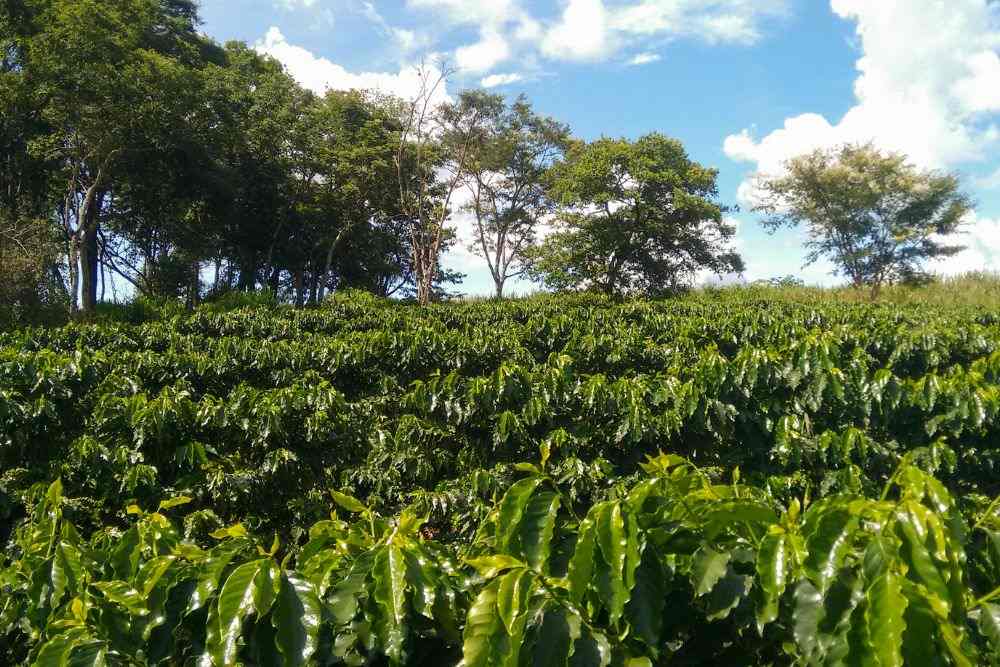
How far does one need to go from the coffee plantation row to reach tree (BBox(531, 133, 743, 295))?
1489cm

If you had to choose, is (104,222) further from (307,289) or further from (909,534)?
(909,534)

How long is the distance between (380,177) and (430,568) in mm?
26855

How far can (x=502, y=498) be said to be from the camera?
1.69 meters

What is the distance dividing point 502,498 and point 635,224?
958 inches

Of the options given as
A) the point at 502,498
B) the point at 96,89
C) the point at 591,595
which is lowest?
the point at 591,595

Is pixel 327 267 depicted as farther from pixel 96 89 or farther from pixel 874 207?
pixel 874 207

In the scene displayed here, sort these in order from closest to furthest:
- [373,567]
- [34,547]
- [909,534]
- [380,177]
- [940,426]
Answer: [909,534]
[373,567]
[34,547]
[940,426]
[380,177]

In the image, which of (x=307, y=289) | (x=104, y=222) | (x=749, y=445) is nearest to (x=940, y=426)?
(x=749, y=445)

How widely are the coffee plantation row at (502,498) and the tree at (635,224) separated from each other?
48.8ft

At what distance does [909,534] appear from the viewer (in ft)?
3.89

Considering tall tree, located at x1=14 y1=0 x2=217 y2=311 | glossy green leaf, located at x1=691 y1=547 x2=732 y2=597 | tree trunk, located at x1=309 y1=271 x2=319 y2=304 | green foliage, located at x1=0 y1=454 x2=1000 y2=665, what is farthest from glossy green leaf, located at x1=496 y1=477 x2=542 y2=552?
tree trunk, located at x1=309 y1=271 x2=319 y2=304

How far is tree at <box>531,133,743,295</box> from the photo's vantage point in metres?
24.2

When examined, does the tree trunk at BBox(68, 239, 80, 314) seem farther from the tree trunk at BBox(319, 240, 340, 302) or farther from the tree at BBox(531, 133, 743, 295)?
the tree at BBox(531, 133, 743, 295)

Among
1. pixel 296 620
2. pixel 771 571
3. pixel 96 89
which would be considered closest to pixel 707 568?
pixel 771 571
